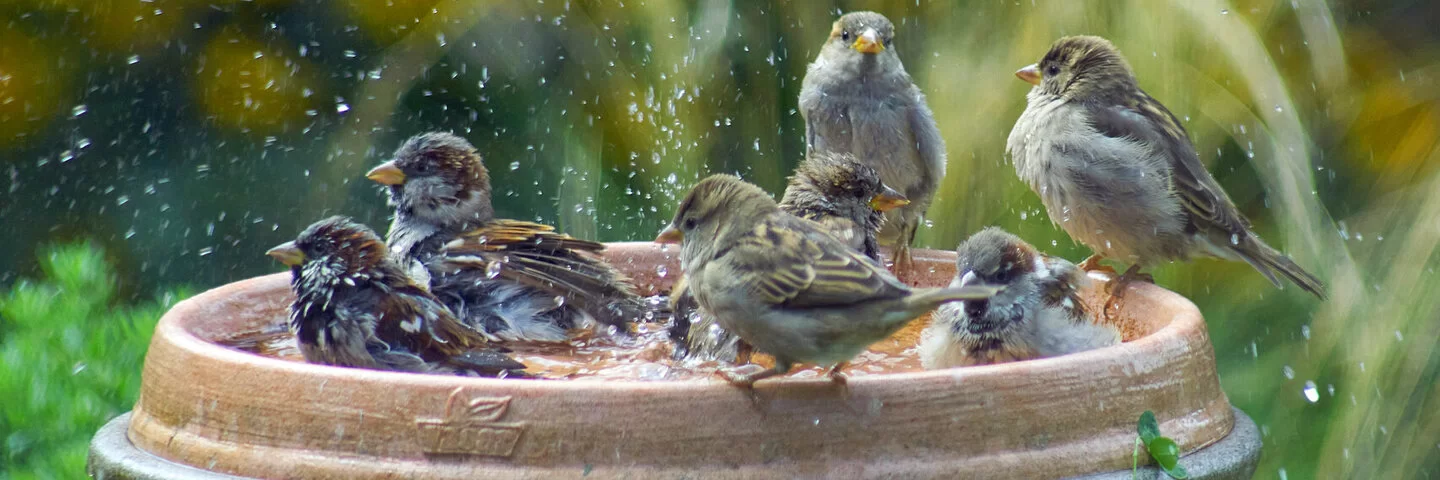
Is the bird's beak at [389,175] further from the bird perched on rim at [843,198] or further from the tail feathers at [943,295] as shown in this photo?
the tail feathers at [943,295]

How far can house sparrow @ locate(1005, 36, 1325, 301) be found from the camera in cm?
397

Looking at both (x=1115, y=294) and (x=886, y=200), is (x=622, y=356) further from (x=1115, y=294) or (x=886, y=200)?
(x=1115, y=294)

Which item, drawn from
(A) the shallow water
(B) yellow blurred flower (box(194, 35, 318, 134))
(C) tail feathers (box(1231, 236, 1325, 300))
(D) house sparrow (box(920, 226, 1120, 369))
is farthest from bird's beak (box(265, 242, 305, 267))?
(B) yellow blurred flower (box(194, 35, 318, 134))

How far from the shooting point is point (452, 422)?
2.02m

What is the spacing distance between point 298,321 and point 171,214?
2855 mm

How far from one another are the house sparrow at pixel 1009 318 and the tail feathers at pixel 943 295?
70 cm

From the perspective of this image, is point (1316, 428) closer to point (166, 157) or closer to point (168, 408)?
point (168, 408)

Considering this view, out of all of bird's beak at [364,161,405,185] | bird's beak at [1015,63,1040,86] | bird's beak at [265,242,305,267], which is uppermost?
bird's beak at [265,242,305,267]

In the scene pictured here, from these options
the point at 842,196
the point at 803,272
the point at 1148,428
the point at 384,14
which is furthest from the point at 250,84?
the point at 1148,428

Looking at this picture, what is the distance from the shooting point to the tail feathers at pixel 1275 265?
377 centimetres

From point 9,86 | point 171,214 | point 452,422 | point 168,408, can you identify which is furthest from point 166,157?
point 452,422

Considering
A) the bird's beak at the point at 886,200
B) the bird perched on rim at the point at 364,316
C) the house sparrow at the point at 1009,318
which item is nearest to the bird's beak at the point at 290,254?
the bird perched on rim at the point at 364,316

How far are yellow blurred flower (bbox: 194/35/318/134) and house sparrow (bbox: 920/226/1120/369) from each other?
3.29 metres

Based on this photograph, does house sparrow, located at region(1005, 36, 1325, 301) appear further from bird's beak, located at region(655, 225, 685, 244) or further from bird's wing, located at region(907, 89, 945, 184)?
bird's beak, located at region(655, 225, 685, 244)
